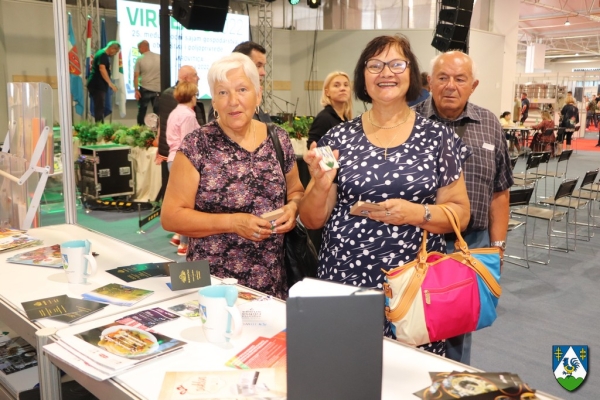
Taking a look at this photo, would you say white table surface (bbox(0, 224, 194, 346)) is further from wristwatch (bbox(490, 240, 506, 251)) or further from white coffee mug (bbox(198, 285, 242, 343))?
wristwatch (bbox(490, 240, 506, 251))

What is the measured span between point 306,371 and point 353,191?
92cm

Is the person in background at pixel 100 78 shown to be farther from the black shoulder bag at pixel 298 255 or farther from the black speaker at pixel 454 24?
the black shoulder bag at pixel 298 255

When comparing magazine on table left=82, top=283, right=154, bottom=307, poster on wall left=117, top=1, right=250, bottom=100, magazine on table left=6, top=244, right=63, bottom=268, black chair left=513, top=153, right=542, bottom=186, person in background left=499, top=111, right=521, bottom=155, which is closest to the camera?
magazine on table left=82, top=283, right=154, bottom=307

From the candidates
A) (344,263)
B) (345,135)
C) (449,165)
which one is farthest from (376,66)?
(344,263)

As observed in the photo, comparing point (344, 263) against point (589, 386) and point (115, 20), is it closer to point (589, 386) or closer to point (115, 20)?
point (589, 386)

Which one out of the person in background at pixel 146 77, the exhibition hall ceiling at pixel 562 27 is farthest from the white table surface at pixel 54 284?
the exhibition hall ceiling at pixel 562 27

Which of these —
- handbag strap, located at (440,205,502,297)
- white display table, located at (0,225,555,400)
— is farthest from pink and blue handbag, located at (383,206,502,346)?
white display table, located at (0,225,555,400)

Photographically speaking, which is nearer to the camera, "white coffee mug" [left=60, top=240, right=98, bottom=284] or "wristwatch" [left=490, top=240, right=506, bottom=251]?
"white coffee mug" [left=60, top=240, right=98, bottom=284]

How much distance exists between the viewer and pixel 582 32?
75.1ft

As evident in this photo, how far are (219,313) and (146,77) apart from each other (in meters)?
8.80

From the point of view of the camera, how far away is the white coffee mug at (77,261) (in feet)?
5.52

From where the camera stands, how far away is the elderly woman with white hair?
1.81 meters

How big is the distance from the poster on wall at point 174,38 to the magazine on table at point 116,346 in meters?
8.70

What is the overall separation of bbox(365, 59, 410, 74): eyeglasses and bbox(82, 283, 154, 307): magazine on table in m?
0.99
